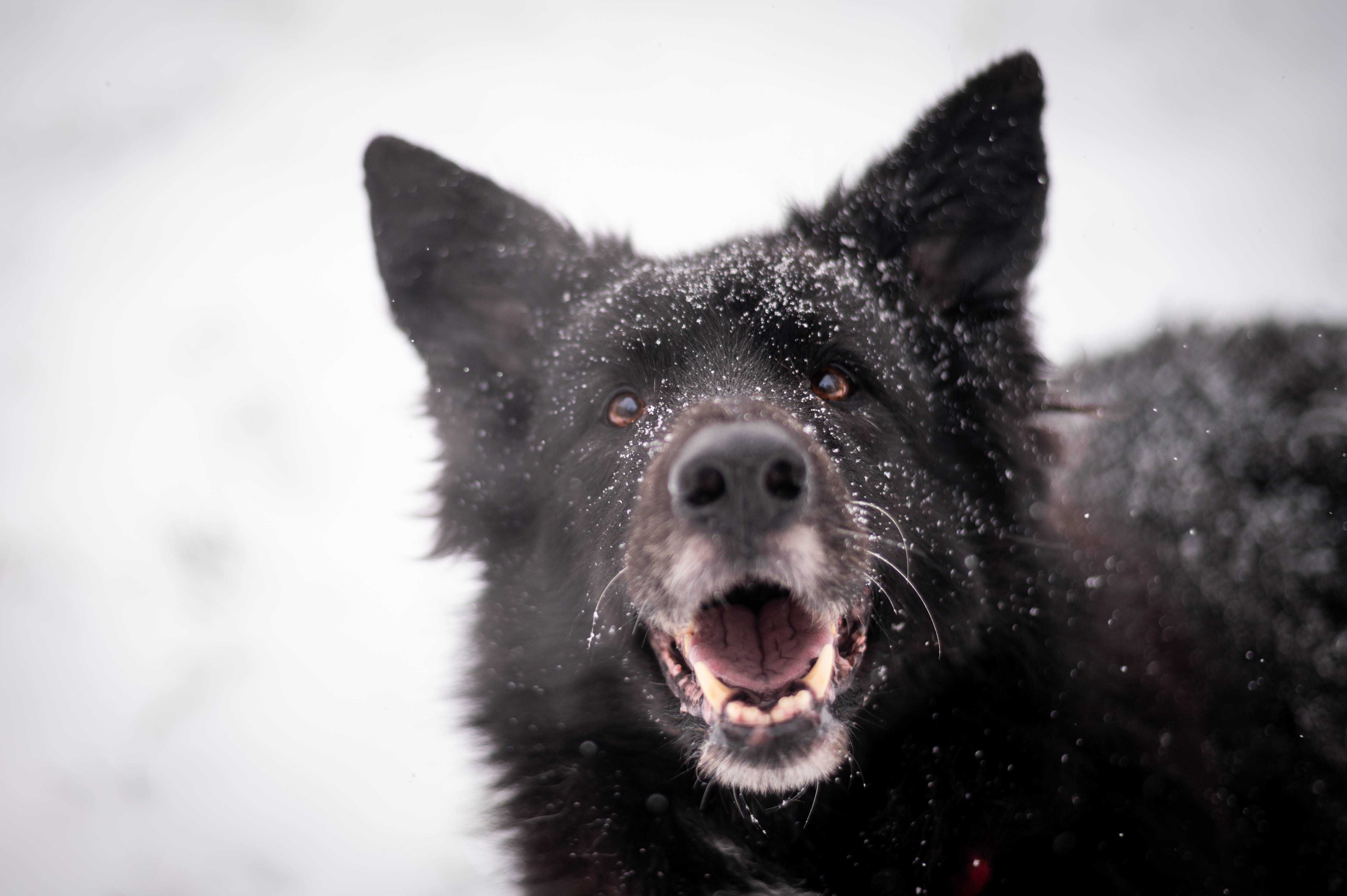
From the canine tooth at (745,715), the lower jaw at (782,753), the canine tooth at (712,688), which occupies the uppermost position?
the canine tooth at (712,688)

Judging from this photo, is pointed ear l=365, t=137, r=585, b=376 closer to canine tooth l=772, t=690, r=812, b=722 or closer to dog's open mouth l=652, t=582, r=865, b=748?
dog's open mouth l=652, t=582, r=865, b=748

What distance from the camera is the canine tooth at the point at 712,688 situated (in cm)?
203

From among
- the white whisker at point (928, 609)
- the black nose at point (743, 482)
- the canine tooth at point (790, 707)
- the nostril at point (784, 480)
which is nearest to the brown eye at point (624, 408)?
the black nose at point (743, 482)

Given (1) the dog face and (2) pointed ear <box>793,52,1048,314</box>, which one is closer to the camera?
(1) the dog face

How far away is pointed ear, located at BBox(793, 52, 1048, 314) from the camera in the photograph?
253 cm

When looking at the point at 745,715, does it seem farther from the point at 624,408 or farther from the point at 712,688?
the point at 624,408

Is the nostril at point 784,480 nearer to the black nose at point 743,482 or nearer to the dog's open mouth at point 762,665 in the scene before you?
the black nose at point 743,482

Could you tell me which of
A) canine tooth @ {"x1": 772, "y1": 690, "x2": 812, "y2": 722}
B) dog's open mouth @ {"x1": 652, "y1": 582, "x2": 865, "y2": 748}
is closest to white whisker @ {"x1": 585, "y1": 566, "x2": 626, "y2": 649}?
dog's open mouth @ {"x1": 652, "y1": 582, "x2": 865, "y2": 748}

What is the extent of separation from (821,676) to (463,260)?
2066mm

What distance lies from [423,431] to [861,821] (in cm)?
222

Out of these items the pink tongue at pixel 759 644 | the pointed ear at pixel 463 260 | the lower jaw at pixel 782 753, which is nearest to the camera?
the lower jaw at pixel 782 753

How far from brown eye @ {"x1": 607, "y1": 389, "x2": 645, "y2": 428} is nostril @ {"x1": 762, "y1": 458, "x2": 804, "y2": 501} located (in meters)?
0.86

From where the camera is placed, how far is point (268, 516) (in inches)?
221

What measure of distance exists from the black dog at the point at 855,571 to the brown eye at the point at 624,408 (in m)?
0.01
